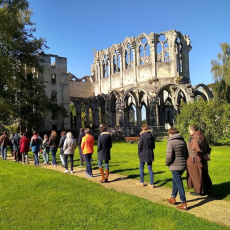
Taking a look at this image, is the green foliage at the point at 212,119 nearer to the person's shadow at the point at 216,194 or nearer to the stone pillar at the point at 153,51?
the person's shadow at the point at 216,194

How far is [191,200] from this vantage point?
241 inches

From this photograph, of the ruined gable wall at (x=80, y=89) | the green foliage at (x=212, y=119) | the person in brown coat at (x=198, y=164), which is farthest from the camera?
the ruined gable wall at (x=80, y=89)

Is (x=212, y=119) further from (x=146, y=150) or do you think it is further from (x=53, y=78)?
Result: (x=53, y=78)

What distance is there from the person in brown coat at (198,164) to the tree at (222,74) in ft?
95.2

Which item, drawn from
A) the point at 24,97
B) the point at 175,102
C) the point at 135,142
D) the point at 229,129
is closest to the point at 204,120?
the point at 229,129

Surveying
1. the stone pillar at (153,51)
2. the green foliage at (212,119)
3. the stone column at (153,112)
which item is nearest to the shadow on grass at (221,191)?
the green foliage at (212,119)

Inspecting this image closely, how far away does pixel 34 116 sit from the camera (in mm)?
28031

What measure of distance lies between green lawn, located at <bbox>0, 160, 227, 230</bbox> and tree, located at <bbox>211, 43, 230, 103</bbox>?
3038 cm

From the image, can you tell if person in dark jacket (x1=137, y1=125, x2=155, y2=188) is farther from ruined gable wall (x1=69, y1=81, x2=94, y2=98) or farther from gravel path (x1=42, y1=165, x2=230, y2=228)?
ruined gable wall (x1=69, y1=81, x2=94, y2=98)

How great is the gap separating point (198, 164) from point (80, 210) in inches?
122

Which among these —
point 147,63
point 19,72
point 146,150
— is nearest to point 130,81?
point 147,63

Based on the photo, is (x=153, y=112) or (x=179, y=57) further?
(x=179, y=57)

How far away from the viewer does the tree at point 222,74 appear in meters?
33.7

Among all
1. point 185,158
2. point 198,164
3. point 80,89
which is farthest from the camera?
point 80,89
